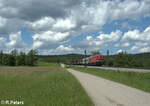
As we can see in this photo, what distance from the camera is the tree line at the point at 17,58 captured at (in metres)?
96.9

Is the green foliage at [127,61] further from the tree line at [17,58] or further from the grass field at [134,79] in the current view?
the tree line at [17,58]

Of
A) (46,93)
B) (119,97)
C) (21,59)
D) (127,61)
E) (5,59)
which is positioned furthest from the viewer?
(21,59)

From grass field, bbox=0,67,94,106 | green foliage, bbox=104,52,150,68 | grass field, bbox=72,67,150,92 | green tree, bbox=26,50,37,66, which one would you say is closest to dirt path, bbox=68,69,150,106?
grass field, bbox=0,67,94,106

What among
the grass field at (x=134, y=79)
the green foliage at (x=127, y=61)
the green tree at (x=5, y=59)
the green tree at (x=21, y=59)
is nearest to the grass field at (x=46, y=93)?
the grass field at (x=134, y=79)

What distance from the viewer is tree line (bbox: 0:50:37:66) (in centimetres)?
9694

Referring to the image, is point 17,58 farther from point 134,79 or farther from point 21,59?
point 134,79

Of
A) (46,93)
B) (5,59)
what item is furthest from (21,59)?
(46,93)

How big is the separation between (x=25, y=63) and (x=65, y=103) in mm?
97559

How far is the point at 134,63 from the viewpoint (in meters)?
70.4

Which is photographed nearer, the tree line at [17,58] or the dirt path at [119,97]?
the dirt path at [119,97]

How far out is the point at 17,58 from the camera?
98.8 meters

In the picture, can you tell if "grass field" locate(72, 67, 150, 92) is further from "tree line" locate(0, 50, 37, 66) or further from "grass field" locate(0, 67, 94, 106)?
"tree line" locate(0, 50, 37, 66)

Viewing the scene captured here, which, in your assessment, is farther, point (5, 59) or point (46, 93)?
point (5, 59)

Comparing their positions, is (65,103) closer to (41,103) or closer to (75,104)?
(75,104)
